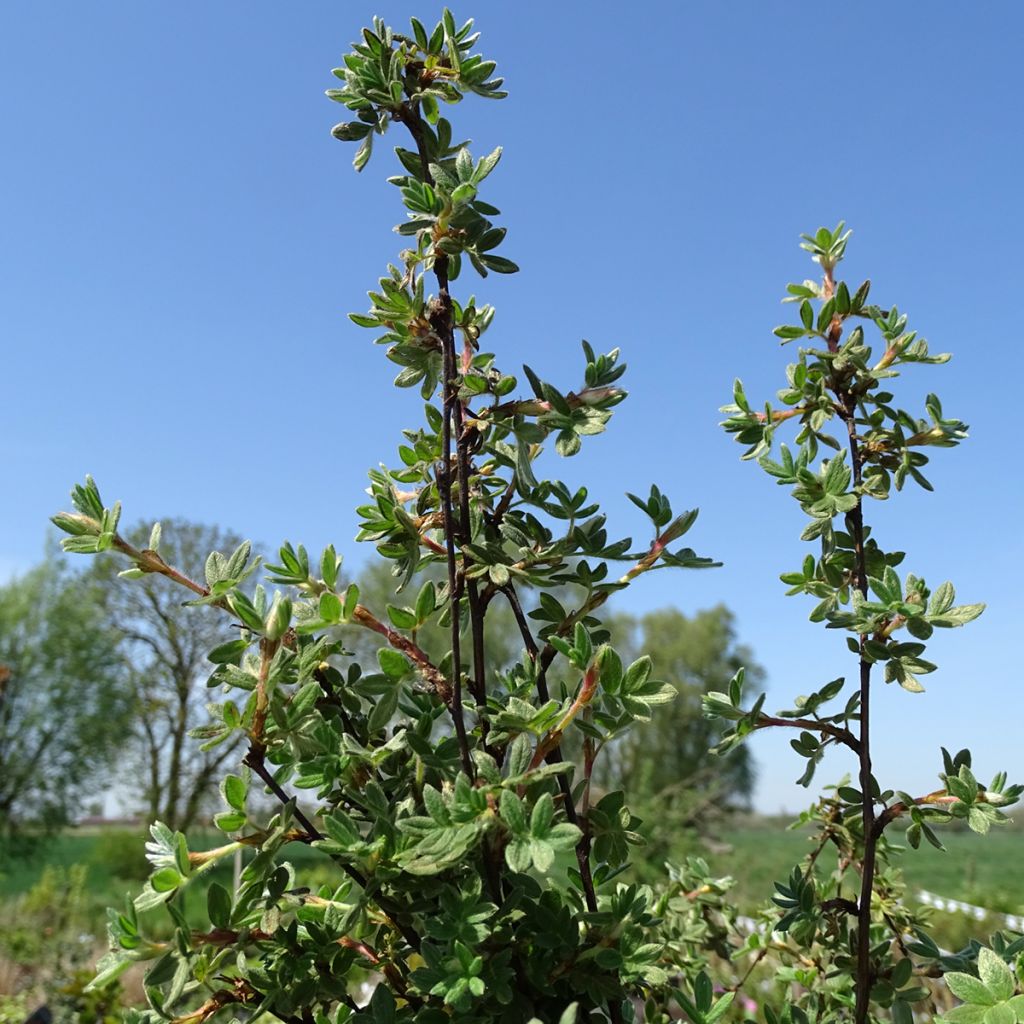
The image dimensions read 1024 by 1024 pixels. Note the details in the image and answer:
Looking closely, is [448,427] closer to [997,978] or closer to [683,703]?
[997,978]

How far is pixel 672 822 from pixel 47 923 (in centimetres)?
685

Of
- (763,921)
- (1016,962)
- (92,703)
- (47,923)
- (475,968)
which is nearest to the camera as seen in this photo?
(475,968)

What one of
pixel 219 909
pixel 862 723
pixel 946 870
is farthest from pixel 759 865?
pixel 219 909

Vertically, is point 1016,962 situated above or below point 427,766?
below

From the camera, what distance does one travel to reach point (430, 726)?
0.88 metres

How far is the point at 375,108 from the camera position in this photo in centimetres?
96

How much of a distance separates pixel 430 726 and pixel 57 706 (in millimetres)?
19591

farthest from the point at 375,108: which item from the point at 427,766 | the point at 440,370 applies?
the point at 427,766

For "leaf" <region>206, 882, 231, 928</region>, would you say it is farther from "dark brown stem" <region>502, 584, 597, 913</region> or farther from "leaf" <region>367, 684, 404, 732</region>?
"dark brown stem" <region>502, 584, 597, 913</region>

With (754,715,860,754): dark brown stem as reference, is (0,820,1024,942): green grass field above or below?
below

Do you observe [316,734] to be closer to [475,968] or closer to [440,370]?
[475,968]

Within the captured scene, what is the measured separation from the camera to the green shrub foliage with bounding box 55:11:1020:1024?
74 cm

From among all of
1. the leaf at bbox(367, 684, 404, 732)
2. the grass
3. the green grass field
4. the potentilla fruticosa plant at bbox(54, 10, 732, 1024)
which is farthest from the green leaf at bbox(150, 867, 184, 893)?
the green grass field

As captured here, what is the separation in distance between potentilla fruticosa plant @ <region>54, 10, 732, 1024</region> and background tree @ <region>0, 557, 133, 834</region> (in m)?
18.9
